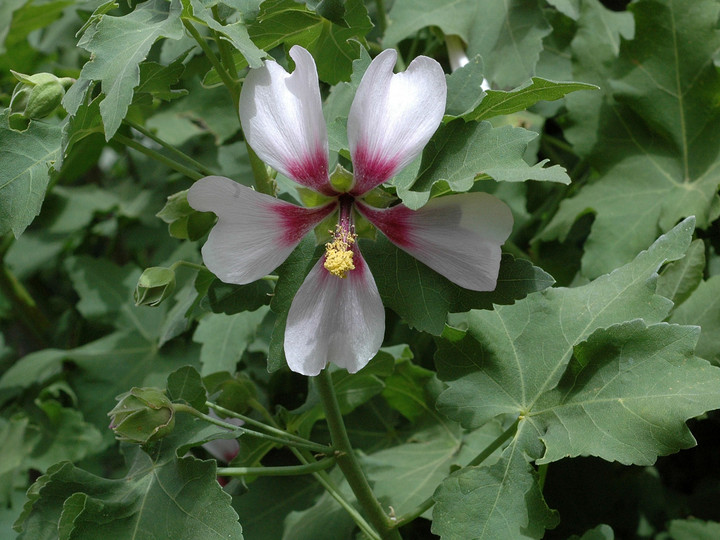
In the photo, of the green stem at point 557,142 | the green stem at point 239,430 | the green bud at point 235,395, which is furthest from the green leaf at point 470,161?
the green stem at point 557,142

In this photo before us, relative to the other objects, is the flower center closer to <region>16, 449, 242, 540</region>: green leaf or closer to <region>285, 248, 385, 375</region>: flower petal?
<region>285, 248, 385, 375</region>: flower petal

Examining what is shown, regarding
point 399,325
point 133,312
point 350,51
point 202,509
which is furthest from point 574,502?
point 133,312

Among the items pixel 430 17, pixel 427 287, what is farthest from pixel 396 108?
pixel 430 17

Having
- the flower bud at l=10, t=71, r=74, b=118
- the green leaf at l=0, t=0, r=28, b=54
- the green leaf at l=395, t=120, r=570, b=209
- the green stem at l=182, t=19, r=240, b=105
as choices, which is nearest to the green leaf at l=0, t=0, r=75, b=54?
the green leaf at l=0, t=0, r=28, b=54

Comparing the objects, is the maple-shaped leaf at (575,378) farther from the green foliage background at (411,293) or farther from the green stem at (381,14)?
the green stem at (381,14)

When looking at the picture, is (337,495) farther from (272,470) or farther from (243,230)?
(243,230)

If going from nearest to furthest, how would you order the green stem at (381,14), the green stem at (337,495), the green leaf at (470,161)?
the green leaf at (470,161) → the green stem at (337,495) → the green stem at (381,14)

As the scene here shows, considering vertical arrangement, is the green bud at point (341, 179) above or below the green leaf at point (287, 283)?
above
